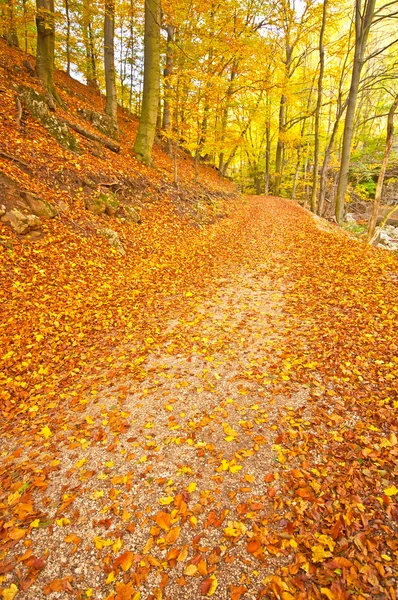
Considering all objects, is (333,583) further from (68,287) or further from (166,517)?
(68,287)

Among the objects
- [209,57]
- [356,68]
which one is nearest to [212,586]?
[356,68]

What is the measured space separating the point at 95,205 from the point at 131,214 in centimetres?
136

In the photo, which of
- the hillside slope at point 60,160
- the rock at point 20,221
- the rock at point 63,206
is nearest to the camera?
the rock at point 20,221

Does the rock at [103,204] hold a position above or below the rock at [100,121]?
below

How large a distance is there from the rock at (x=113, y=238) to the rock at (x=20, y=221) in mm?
1851

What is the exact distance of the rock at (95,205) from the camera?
348 inches

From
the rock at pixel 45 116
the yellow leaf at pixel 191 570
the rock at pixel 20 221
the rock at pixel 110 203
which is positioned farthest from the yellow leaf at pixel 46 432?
the rock at pixel 45 116

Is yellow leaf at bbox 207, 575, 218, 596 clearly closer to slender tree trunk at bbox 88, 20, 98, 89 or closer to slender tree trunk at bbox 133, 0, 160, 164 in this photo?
slender tree trunk at bbox 133, 0, 160, 164

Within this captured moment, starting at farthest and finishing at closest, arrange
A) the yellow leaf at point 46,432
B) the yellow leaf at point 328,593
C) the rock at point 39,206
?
the rock at point 39,206 < the yellow leaf at point 46,432 < the yellow leaf at point 328,593

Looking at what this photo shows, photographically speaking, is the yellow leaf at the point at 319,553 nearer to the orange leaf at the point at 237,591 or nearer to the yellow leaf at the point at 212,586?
the orange leaf at the point at 237,591

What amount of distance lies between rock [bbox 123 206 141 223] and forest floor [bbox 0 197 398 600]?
2.99 metres

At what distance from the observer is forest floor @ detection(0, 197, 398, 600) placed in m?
2.34

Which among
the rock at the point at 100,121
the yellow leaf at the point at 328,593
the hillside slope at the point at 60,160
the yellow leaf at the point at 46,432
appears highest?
the rock at the point at 100,121

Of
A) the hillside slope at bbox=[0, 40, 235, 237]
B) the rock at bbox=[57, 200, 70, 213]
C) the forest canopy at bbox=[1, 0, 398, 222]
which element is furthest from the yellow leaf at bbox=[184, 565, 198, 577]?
the forest canopy at bbox=[1, 0, 398, 222]
